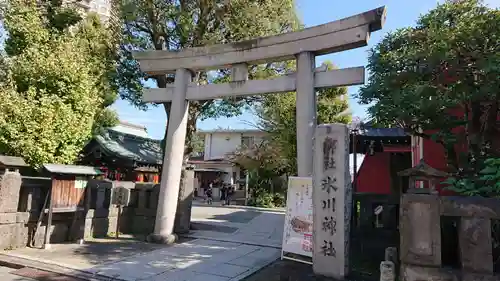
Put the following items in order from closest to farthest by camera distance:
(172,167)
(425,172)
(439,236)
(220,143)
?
(439,236)
(425,172)
(172,167)
(220,143)

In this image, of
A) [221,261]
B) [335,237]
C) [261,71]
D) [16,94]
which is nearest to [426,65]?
[335,237]

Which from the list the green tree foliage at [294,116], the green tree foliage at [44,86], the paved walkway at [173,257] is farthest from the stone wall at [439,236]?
the green tree foliage at [294,116]

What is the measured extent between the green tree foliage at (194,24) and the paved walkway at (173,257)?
5.19m

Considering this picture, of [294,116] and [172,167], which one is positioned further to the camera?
[294,116]

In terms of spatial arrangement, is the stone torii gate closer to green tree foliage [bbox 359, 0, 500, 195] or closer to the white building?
green tree foliage [bbox 359, 0, 500, 195]

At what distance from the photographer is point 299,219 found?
802 centimetres

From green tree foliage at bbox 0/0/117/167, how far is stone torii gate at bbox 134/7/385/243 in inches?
104

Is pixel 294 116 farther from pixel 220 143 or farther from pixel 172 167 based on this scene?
pixel 220 143

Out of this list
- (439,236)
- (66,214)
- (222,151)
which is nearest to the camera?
(439,236)

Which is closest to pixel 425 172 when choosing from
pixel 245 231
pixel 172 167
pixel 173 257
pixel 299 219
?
pixel 299 219

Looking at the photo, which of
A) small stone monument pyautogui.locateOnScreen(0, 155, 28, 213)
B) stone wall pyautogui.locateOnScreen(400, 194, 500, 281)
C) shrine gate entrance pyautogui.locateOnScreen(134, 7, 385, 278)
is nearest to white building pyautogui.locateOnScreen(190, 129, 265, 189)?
shrine gate entrance pyautogui.locateOnScreen(134, 7, 385, 278)

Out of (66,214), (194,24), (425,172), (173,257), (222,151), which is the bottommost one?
(173,257)

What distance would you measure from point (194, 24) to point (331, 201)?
379 inches

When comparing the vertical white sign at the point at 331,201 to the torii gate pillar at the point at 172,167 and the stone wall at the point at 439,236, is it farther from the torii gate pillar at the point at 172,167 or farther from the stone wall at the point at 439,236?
the torii gate pillar at the point at 172,167
